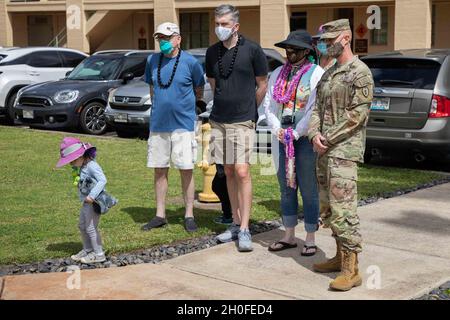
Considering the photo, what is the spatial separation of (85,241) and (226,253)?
119cm

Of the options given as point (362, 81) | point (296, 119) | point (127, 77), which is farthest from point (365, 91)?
point (127, 77)

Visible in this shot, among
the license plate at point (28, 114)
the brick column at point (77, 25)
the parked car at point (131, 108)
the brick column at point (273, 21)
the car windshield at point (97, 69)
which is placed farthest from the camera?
the brick column at point (77, 25)

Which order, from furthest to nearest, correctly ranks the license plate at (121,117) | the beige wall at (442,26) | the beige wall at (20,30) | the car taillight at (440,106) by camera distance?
the beige wall at (20,30), the beige wall at (442,26), the license plate at (121,117), the car taillight at (440,106)

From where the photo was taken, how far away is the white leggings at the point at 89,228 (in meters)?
6.02

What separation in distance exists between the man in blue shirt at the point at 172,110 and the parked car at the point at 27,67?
986 centimetres

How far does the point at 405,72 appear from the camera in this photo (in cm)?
1034

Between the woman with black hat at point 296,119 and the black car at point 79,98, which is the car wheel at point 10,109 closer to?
the black car at point 79,98

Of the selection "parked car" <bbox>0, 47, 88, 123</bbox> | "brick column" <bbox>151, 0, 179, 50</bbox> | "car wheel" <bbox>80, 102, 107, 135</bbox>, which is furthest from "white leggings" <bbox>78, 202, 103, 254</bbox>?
"brick column" <bbox>151, 0, 179, 50</bbox>

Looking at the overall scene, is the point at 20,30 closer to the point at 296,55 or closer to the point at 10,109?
the point at 10,109

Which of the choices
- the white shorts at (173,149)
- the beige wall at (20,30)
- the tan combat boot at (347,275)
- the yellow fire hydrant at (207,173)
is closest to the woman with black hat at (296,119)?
the tan combat boot at (347,275)

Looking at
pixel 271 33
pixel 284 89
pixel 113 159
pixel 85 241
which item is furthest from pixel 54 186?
pixel 271 33

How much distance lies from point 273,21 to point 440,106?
14729 mm
